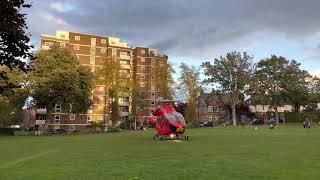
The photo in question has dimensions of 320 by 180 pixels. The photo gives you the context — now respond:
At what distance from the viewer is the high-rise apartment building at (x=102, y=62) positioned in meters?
118

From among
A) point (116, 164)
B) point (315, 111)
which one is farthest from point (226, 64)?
point (116, 164)

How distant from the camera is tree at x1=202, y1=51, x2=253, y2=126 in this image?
10669 cm

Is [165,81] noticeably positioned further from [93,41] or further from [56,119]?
[56,119]

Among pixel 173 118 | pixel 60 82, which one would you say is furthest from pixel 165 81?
pixel 173 118

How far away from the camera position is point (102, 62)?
12112cm

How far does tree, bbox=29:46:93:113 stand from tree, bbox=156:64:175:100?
36376mm

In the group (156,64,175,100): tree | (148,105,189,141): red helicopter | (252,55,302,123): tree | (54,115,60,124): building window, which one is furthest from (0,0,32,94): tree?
(54,115,60,124): building window

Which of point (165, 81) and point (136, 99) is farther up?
point (165, 81)

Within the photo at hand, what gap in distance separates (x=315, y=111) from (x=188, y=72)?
31823 mm

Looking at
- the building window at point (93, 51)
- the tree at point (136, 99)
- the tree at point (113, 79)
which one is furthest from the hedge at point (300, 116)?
the building window at point (93, 51)

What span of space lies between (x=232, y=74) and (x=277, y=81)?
1072 cm

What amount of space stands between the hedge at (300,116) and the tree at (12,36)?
99.4m

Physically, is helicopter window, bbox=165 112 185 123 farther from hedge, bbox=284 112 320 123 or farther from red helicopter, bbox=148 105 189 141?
hedge, bbox=284 112 320 123

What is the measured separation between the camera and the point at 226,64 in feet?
353
